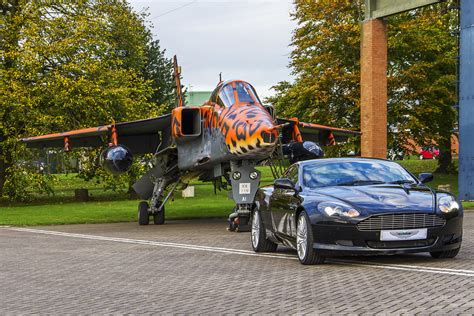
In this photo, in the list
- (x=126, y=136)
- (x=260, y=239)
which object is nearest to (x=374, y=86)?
(x=126, y=136)

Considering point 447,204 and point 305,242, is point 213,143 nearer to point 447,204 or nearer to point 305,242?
point 305,242

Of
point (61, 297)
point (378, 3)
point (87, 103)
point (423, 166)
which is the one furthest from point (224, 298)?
point (423, 166)

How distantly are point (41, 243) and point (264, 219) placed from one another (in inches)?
269

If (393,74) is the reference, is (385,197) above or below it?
below

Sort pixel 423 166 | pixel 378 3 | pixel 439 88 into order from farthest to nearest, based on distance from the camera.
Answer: pixel 423 166 < pixel 439 88 < pixel 378 3

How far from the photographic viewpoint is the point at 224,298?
8.70 metres

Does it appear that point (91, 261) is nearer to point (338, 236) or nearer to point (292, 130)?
point (338, 236)

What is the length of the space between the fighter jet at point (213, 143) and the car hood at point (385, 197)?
694cm

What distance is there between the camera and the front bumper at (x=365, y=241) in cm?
1062

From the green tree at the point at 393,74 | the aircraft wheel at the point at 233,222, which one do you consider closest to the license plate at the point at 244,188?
the aircraft wheel at the point at 233,222

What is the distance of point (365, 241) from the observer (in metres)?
10.6

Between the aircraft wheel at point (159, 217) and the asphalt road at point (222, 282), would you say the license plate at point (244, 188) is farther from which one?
the aircraft wheel at point (159, 217)

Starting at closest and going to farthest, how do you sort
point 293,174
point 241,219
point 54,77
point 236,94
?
1. point 293,174
2. point 241,219
3. point 236,94
4. point 54,77

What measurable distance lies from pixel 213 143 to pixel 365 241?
11213mm
